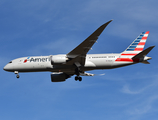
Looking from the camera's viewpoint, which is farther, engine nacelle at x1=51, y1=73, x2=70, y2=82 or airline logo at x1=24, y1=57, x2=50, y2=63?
engine nacelle at x1=51, y1=73, x2=70, y2=82

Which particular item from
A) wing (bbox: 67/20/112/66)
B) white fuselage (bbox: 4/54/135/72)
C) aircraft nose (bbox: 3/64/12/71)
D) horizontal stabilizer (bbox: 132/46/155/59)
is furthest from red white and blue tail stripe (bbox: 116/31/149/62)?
aircraft nose (bbox: 3/64/12/71)

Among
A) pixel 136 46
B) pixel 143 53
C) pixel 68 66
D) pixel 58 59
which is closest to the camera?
pixel 143 53

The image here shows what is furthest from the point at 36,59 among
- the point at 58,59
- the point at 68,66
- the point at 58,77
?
the point at 58,77

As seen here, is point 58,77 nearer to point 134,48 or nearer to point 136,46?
point 134,48

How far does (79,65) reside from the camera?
31594 mm

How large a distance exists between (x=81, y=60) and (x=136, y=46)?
8.09m

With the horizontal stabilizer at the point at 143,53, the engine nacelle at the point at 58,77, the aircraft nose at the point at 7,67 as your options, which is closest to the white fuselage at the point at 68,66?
the aircraft nose at the point at 7,67

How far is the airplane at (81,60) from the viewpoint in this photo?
3011 centimetres

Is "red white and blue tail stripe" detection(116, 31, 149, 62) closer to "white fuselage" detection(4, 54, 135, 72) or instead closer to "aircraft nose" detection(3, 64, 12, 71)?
"white fuselage" detection(4, 54, 135, 72)

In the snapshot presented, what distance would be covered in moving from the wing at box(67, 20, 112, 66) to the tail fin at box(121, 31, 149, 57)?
5601 millimetres

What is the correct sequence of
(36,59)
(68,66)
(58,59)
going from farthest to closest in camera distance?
(36,59) < (68,66) < (58,59)

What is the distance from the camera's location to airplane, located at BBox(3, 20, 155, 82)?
30109 mm

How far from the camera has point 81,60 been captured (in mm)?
31109

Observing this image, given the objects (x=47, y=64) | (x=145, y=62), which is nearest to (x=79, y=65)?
(x=47, y=64)
